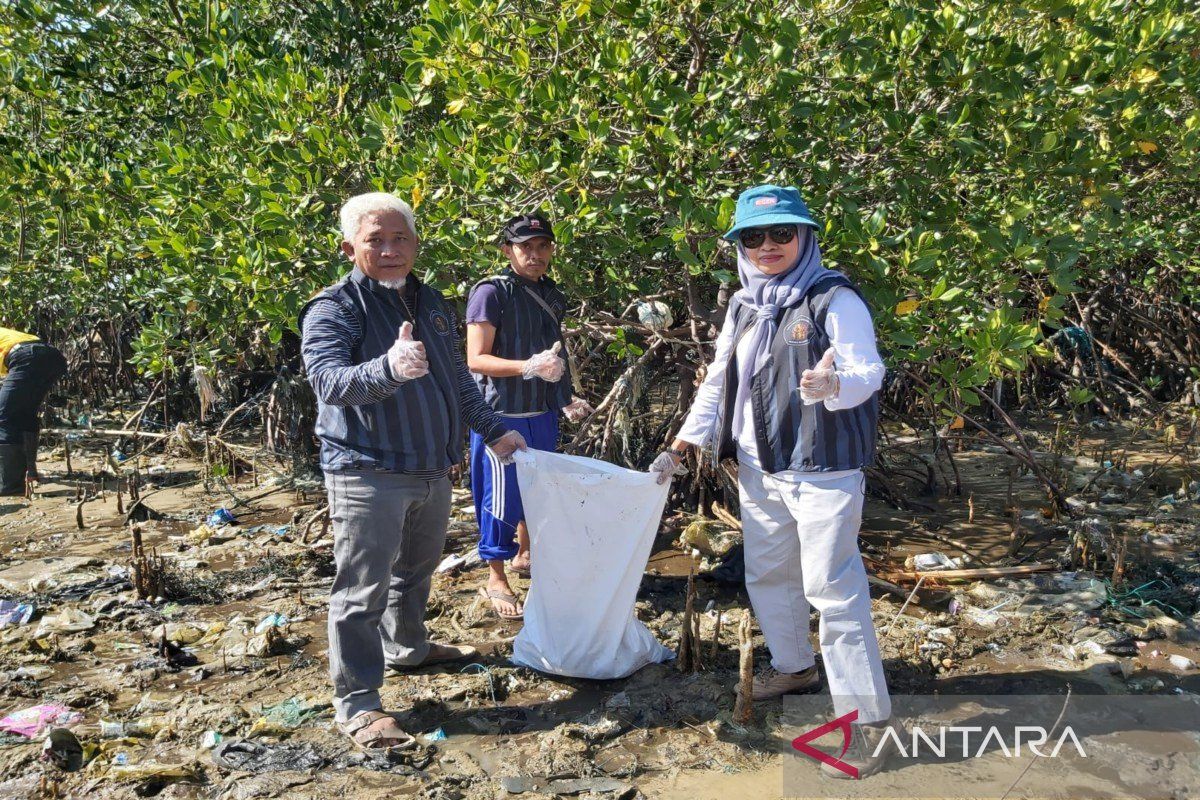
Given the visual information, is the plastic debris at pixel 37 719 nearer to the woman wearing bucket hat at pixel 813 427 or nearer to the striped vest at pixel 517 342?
the striped vest at pixel 517 342

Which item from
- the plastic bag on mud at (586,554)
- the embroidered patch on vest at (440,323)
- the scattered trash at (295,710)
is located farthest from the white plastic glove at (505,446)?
the scattered trash at (295,710)

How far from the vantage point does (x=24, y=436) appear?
6.43 m

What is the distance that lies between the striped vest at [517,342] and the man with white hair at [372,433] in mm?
792

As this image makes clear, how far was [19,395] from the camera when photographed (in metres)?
6.34

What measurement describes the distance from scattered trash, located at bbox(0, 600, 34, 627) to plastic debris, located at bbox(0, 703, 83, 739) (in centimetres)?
103

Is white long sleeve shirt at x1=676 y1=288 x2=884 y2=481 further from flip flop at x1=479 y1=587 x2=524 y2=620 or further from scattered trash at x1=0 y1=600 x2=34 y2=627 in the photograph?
Answer: scattered trash at x1=0 y1=600 x2=34 y2=627

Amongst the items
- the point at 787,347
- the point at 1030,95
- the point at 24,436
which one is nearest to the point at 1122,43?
the point at 1030,95

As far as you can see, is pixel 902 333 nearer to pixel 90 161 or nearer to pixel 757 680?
pixel 757 680

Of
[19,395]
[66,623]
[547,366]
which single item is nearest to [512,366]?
[547,366]

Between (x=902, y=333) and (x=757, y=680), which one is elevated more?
(x=902, y=333)

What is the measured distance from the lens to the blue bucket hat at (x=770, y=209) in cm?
269

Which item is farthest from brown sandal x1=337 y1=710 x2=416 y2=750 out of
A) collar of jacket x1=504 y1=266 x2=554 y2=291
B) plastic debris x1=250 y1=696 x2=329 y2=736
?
collar of jacket x1=504 y1=266 x2=554 y2=291

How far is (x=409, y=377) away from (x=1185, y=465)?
18.5ft

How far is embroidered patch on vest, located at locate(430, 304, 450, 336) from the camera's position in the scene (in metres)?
2.97
